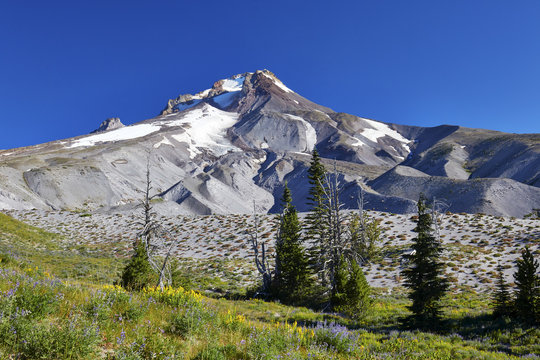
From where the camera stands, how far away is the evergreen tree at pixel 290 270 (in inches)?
817

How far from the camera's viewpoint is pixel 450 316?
587 inches

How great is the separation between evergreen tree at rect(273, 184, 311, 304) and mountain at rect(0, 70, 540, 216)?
11811 millimetres

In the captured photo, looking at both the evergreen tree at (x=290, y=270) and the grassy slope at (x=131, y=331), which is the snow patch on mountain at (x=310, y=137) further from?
the grassy slope at (x=131, y=331)

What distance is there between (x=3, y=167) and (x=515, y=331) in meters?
106

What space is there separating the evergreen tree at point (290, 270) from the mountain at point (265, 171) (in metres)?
11.8

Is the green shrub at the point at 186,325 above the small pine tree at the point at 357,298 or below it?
above

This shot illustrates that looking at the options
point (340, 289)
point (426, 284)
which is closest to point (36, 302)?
point (426, 284)

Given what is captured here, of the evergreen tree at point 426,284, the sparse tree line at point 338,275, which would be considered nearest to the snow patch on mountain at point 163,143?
the sparse tree line at point 338,275

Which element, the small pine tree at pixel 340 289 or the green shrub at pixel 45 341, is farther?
the small pine tree at pixel 340 289

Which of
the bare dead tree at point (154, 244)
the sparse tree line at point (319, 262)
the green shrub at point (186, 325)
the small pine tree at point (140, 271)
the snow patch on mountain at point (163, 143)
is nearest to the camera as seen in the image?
the green shrub at point (186, 325)

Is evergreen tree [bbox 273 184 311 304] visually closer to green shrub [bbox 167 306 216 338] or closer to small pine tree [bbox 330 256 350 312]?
small pine tree [bbox 330 256 350 312]

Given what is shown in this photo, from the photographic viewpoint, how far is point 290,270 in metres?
21.2

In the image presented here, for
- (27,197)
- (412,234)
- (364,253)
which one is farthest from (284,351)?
(27,197)

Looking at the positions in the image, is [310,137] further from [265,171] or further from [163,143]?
[163,143]
